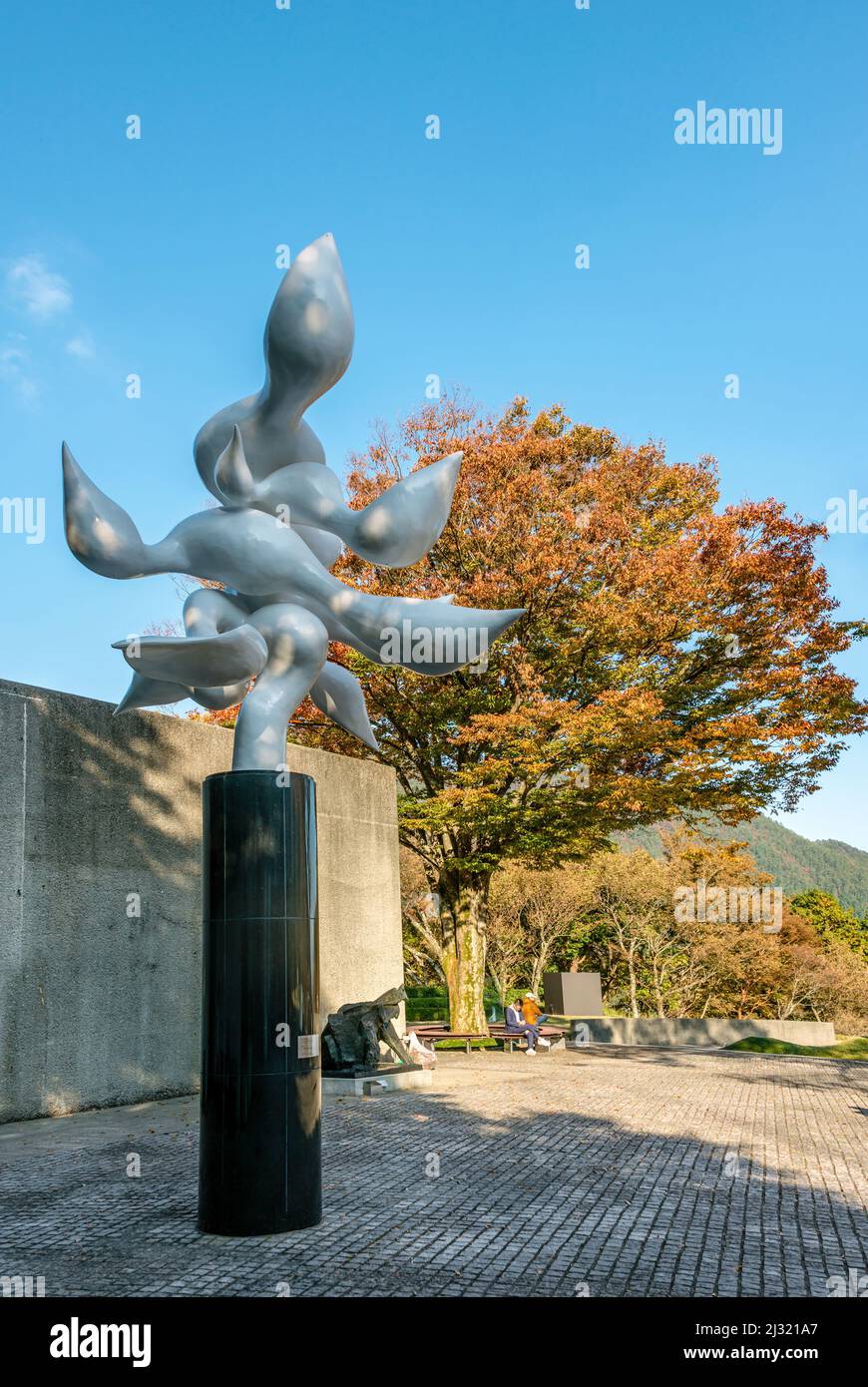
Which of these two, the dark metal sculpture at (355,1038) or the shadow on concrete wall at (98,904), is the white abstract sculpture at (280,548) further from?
the dark metal sculpture at (355,1038)

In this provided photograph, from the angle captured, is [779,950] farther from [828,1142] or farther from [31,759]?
[31,759]

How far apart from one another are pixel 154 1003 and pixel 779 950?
23.7 meters

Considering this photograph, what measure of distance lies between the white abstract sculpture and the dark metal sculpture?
6431 millimetres

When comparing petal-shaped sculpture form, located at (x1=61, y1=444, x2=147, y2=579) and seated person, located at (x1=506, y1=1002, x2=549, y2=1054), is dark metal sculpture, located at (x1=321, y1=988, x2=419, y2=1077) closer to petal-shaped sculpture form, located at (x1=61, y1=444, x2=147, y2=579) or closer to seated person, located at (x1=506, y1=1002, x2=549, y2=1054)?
seated person, located at (x1=506, y1=1002, x2=549, y2=1054)

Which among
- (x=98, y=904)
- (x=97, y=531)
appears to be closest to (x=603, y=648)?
(x=98, y=904)

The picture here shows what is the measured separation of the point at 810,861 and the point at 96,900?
12419 cm

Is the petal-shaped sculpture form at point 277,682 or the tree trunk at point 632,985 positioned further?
the tree trunk at point 632,985

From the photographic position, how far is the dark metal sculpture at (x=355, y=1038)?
1319 cm

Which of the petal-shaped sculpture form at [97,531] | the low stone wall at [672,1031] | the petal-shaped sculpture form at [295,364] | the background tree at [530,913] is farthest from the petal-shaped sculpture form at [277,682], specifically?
the background tree at [530,913]

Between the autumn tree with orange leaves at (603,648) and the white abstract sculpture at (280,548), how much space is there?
8.91 m

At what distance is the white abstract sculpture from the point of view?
7426 mm

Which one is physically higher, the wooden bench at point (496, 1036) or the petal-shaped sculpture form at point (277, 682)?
the petal-shaped sculpture form at point (277, 682)

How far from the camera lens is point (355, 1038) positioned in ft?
43.5
